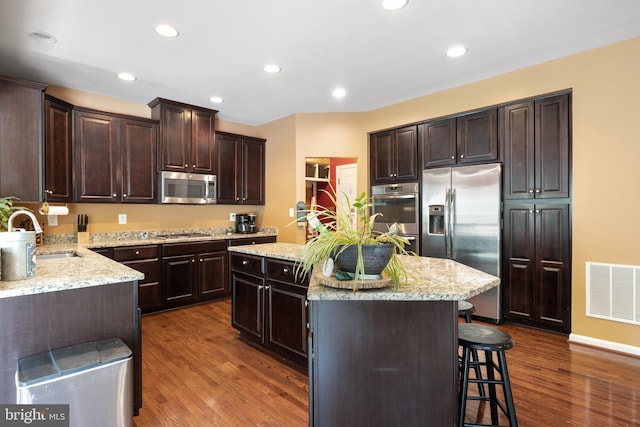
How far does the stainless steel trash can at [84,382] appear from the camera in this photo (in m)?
1.37

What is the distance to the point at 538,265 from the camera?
3.29 meters

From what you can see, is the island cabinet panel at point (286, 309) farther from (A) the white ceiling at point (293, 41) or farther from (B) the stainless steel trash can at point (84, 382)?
(A) the white ceiling at point (293, 41)

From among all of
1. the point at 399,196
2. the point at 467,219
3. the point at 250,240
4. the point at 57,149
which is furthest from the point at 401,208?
the point at 57,149

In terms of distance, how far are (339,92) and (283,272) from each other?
2.45 meters

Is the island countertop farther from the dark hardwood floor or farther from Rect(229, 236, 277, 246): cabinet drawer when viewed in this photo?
Rect(229, 236, 277, 246): cabinet drawer

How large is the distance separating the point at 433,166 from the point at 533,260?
1487 millimetres

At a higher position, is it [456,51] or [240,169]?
[456,51]

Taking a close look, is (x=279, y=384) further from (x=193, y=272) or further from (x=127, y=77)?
(x=127, y=77)

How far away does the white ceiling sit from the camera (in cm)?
233

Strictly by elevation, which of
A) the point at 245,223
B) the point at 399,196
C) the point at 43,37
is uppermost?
the point at 43,37

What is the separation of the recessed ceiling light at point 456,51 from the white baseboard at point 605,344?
9.21 ft

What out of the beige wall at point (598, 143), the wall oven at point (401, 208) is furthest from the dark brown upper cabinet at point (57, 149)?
the wall oven at point (401, 208)

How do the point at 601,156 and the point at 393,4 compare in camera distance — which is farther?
the point at 601,156

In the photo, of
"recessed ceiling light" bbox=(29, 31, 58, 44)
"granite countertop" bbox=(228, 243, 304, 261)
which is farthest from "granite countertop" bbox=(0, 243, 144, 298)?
"recessed ceiling light" bbox=(29, 31, 58, 44)
